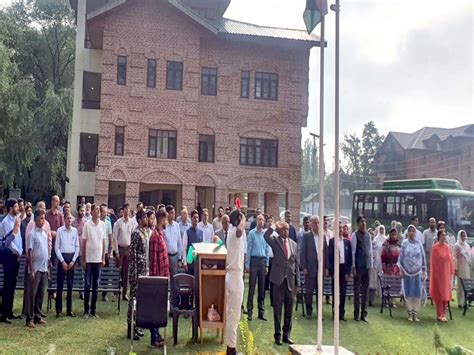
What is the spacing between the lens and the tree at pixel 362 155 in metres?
72.1

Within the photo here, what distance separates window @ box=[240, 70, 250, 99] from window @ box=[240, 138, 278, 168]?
2.37 metres

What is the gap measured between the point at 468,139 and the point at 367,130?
59.1 feet

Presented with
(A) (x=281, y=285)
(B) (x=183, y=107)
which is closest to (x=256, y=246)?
(A) (x=281, y=285)

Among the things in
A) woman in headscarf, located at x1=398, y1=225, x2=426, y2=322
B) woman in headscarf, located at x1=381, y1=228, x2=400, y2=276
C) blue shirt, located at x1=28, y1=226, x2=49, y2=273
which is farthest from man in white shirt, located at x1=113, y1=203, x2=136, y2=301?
woman in headscarf, located at x1=398, y1=225, x2=426, y2=322

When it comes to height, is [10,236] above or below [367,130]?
below

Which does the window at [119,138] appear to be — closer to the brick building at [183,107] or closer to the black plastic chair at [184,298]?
the brick building at [183,107]

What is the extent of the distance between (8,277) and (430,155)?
59.1m

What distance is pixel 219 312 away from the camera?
28.5 feet

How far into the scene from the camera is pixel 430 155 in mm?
61719

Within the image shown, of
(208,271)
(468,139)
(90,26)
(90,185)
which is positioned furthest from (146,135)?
(468,139)

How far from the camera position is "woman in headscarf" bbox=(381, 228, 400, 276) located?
41.3 feet

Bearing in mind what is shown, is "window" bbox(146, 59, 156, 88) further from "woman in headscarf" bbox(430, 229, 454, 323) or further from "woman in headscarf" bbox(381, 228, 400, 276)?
"woman in headscarf" bbox(430, 229, 454, 323)

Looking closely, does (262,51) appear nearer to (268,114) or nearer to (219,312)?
(268,114)

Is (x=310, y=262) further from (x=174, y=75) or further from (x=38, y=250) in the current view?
(x=174, y=75)
